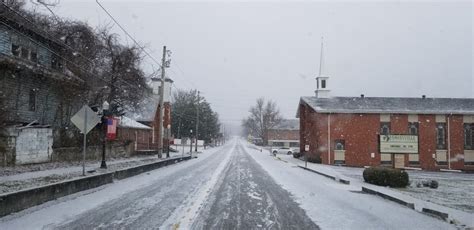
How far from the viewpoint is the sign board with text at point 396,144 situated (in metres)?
33.2

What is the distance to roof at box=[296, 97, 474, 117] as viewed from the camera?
47312 millimetres

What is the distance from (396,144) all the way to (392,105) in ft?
56.2

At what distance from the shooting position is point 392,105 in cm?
4931

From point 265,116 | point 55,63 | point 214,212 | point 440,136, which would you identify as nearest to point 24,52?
point 55,63

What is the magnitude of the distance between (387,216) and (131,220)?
250 inches

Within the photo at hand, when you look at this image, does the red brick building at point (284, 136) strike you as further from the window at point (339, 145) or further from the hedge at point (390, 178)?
the hedge at point (390, 178)

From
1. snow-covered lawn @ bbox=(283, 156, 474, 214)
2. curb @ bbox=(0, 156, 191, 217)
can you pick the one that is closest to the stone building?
snow-covered lawn @ bbox=(283, 156, 474, 214)

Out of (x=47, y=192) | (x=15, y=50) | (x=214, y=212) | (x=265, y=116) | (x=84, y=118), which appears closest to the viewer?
(x=214, y=212)

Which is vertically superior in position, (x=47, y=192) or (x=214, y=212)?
(x=47, y=192)

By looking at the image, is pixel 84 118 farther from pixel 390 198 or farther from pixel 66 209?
pixel 390 198

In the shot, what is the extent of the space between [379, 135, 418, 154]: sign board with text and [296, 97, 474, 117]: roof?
1398 cm

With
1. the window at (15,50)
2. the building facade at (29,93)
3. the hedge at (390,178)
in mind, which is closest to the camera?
the hedge at (390,178)

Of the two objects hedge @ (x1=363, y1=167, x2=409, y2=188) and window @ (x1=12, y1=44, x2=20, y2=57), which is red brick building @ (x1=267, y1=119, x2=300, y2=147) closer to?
window @ (x1=12, y1=44, x2=20, y2=57)

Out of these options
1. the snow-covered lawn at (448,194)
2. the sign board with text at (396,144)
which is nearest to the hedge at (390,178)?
the snow-covered lawn at (448,194)
